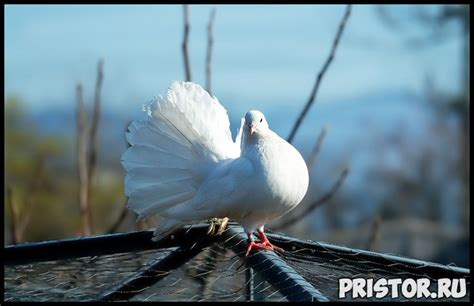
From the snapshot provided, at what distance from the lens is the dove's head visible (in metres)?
3.12

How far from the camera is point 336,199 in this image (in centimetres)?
1291

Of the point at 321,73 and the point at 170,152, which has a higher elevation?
the point at 321,73

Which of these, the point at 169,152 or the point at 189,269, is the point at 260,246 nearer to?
the point at 189,269

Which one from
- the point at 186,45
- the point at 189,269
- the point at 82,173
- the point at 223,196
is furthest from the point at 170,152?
the point at 82,173

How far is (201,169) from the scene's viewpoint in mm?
3160

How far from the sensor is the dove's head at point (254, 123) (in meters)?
3.12

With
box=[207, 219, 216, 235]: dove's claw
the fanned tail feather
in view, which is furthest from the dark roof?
the fanned tail feather

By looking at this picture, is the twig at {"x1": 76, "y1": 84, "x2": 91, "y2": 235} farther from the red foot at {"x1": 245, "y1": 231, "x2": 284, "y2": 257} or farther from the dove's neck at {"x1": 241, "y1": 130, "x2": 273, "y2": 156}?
the red foot at {"x1": 245, "y1": 231, "x2": 284, "y2": 257}

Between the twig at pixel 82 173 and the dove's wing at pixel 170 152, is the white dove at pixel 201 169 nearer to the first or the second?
the dove's wing at pixel 170 152

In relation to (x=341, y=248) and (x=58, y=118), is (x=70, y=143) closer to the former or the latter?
(x=58, y=118)

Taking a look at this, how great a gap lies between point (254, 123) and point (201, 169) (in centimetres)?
26

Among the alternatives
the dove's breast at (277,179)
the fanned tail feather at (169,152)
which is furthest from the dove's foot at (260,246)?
the fanned tail feather at (169,152)

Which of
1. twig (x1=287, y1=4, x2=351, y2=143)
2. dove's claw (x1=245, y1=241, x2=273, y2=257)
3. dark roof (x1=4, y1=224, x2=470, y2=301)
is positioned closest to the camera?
dark roof (x1=4, y1=224, x2=470, y2=301)
